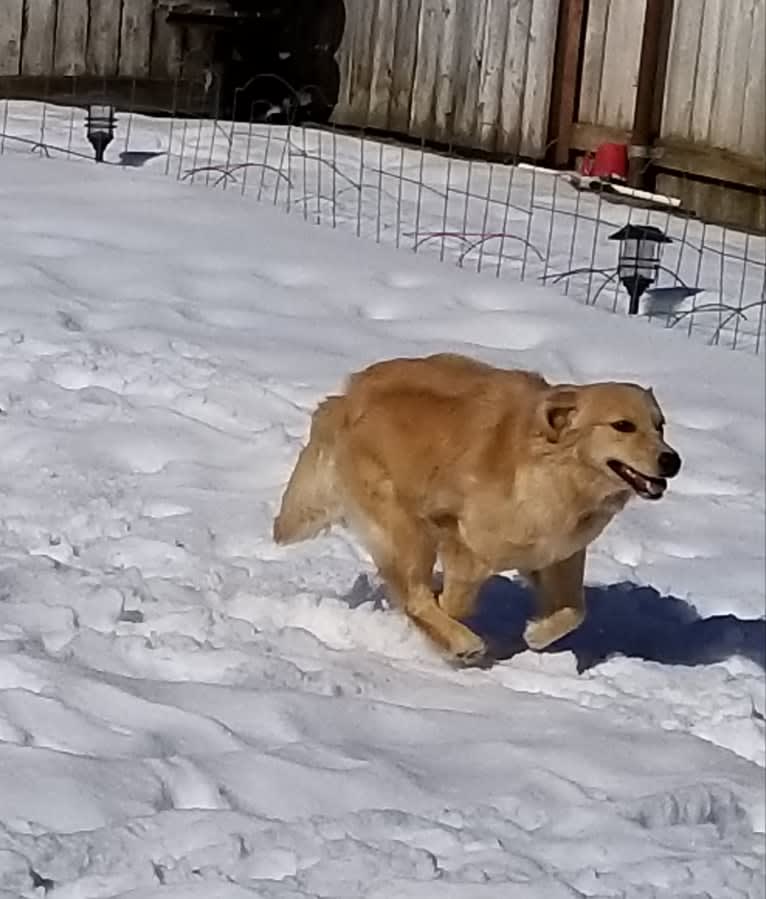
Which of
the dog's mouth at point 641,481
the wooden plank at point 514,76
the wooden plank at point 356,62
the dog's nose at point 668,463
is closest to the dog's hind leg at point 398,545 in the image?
the dog's mouth at point 641,481

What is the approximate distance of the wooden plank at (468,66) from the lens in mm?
11789

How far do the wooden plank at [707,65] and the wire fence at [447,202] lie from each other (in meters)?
0.53

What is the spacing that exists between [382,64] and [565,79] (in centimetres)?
157

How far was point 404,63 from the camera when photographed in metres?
12.3

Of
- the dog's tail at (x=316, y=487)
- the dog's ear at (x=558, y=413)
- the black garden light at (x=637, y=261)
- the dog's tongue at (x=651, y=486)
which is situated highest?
the black garden light at (x=637, y=261)

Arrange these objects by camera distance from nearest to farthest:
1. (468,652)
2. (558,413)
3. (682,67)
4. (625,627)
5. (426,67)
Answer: (558,413) → (468,652) → (625,627) → (682,67) → (426,67)

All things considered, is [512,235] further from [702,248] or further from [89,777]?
[89,777]

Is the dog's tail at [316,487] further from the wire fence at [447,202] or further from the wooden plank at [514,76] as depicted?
the wooden plank at [514,76]

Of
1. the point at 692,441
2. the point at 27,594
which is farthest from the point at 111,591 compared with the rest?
the point at 692,441

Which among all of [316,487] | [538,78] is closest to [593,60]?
[538,78]

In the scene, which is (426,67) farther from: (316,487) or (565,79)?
(316,487)

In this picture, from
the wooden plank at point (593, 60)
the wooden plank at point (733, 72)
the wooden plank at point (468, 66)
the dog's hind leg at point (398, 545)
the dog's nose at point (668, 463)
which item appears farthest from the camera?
the wooden plank at point (468, 66)

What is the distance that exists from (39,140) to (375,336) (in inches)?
154

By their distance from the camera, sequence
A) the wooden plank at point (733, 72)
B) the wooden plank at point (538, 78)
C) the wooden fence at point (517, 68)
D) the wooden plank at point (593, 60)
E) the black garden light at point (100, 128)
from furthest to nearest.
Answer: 1. the wooden plank at point (538, 78)
2. the wooden plank at point (593, 60)
3. the wooden fence at point (517, 68)
4. the wooden plank at point (733, 72)
5. the black garden light at point (100, 128)
